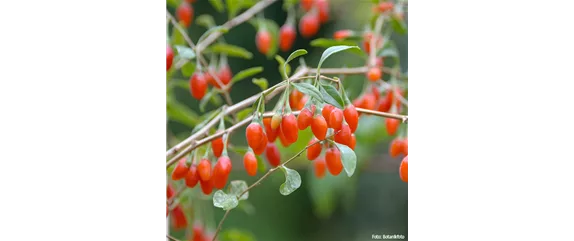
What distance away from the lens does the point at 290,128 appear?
67 centimetres

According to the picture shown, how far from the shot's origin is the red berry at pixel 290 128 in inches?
26.5

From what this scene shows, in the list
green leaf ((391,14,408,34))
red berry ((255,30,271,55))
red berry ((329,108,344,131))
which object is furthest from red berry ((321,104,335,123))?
red berry ((255,30,271,55))

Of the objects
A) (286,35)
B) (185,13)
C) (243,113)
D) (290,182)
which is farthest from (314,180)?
(290,182)

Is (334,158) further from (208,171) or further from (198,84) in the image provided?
(198,84)

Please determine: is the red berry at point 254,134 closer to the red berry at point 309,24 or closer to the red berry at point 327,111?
the red berry at point 327,111

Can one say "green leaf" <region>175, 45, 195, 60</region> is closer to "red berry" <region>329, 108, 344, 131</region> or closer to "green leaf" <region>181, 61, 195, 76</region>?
"green leaf" <region>181, 61, 195, 76</region>

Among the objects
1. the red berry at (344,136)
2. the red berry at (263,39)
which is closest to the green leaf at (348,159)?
the red berry at (344,136)

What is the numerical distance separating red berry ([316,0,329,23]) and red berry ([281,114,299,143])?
59cm

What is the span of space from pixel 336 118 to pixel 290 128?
0.05m

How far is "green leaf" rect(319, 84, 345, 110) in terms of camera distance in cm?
64
